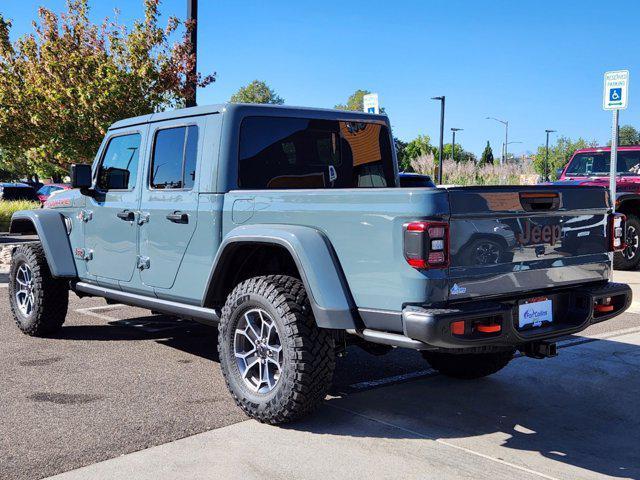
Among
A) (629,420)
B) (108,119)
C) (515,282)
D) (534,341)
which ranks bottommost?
(629,420)

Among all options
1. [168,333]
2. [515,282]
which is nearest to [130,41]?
[168,333]

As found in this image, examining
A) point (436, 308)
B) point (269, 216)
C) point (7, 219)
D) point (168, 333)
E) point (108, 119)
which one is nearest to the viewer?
point (436, 308)

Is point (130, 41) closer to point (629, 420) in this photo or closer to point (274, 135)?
point (274, 135)

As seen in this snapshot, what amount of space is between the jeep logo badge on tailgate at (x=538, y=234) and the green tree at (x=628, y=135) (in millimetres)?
73046

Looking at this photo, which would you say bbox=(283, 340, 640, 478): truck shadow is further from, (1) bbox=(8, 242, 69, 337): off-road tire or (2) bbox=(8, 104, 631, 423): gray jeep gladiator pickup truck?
(1) bbox=(8, 242, 69, 337): off-road tire

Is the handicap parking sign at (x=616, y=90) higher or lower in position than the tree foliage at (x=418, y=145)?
lower

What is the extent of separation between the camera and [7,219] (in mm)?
20453

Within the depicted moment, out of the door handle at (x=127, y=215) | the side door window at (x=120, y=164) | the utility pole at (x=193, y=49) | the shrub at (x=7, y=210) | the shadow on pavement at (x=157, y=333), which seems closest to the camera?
the door handle at (x=127, y=215)

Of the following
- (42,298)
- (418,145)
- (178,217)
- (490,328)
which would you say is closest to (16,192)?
(42,298)

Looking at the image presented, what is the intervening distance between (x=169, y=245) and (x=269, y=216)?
1019mm

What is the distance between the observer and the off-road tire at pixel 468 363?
5016mm

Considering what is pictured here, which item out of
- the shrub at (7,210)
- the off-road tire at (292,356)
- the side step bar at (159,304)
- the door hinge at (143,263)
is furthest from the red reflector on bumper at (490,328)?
the shrub at (7,210)

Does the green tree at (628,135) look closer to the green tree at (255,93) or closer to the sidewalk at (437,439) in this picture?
the green tree at (255,93)

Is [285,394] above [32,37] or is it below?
below
